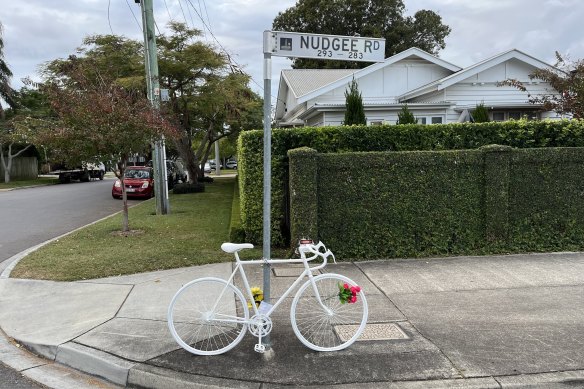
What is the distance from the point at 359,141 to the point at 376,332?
4187 mm

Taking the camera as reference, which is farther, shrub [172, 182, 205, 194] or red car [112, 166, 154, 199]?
shrub [172, 182, 205, 194]

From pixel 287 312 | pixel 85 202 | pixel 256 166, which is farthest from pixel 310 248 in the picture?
pixel 85 202

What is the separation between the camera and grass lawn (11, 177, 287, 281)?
726 cm

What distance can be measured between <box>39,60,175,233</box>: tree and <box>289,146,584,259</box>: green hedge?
3.76 meters

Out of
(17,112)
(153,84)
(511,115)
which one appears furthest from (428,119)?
(17,112)

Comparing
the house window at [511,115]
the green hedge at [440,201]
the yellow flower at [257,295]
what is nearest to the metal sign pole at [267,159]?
the yellow flower at [257,295]

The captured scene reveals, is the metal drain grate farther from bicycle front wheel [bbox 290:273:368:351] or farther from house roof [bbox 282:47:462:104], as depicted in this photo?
house roof [bbox 282:47:462:104]

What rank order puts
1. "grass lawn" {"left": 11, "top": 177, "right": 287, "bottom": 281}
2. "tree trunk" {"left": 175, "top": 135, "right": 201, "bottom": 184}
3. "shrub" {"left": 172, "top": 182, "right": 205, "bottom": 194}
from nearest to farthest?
"grass lawn" {"left": 11, "top": 177, "right": 287, "bottom": 281}
"shrub" {"left": 172, "top": 182, "right": 205, "bottom": 194}
"tree trunk" {"left": 175, "top": 135, "right": 201, "bottom": 184}

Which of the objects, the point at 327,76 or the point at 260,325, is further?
the point at 327,76

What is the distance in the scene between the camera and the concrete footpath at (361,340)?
12.6ft

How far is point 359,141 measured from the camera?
321 inches

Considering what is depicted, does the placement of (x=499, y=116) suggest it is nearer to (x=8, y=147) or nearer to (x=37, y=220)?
(x=37, y=220)

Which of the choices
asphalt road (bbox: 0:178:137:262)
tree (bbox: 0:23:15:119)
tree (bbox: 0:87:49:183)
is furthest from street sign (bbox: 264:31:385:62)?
tree (bbox: 0:23:15:119)

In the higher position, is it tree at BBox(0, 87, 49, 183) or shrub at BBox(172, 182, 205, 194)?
tree at BBox(0, 87, 49, 183)
